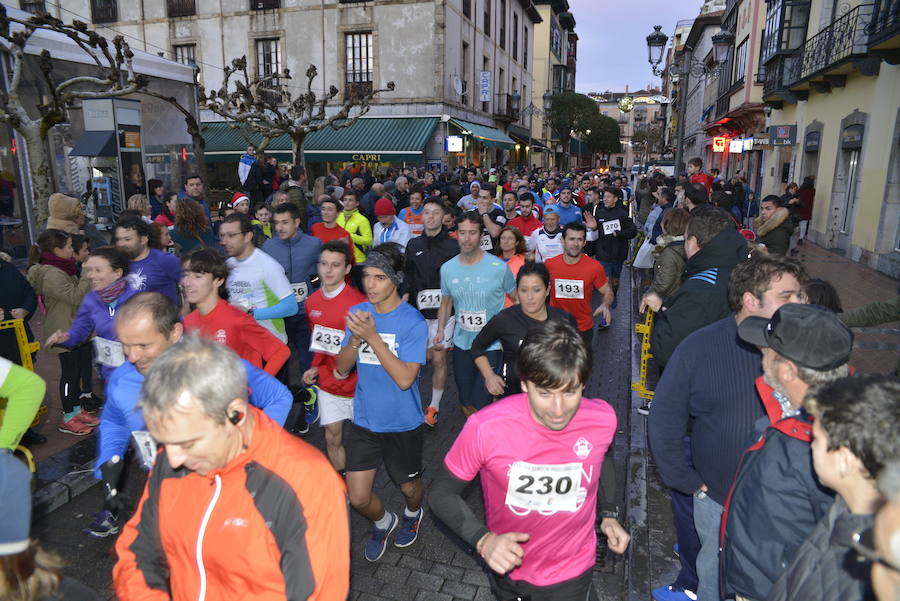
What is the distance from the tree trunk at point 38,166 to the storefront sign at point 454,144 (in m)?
19.7

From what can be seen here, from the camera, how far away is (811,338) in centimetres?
229

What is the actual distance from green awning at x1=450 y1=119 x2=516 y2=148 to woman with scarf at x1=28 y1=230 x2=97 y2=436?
79.8 ft

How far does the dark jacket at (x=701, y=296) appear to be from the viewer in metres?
4.19

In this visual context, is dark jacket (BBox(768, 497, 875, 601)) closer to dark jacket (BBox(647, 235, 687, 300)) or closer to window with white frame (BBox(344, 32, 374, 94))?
dark jacket (BBox(647, 235, 687, 300))

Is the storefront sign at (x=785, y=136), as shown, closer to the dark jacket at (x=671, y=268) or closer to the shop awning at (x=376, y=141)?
the shop awning at (x=376, y=141)

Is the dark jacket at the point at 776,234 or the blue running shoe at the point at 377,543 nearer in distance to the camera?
the blue running shoe at the point at 377,543

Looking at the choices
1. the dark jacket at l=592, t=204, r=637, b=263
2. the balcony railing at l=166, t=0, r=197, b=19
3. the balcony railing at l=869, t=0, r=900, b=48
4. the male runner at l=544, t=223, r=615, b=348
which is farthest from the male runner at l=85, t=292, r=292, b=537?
the balcony railing at l=166, t=0, r=197, b=19

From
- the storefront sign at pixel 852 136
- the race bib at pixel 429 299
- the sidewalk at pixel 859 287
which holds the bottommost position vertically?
the sidewalk at pixel 859 287

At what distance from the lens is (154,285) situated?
19.3ft

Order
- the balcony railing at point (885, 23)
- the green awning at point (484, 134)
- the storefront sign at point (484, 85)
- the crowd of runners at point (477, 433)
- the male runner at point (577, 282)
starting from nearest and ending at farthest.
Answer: the crowd of runners at point (477, 433)
the male runner at point (577, 282)
the balcony railing at point (885, 23)
the green awning at point (484, 134)
the storefront sign at point (484, 85)

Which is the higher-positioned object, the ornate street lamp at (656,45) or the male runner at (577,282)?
the ornate street lamp at (656,45)

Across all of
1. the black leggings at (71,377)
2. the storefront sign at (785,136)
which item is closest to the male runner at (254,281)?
the black leggings at (71,377)

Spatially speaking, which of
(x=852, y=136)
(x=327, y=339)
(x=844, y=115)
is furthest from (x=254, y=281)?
(x=844, y=115)

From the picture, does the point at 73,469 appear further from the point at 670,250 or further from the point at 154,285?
the point at 670,250
